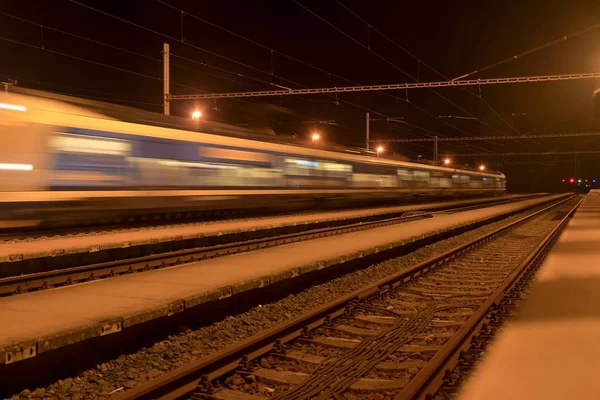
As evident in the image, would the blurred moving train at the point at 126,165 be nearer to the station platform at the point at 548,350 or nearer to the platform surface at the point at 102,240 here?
the platform surface at the point at 102,240

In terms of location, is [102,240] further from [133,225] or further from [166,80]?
[166,80]

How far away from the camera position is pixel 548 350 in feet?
19.8

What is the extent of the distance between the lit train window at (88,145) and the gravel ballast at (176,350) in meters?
6.71

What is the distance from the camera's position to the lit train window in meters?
12.9

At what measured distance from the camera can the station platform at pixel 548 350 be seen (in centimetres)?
481

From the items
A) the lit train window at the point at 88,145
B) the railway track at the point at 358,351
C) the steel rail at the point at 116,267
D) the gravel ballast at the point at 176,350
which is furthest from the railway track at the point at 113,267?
the railway track at the point at 358,351

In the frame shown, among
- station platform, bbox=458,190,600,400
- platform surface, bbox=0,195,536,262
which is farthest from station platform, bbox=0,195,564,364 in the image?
station platform, bbox=458,190,600,400

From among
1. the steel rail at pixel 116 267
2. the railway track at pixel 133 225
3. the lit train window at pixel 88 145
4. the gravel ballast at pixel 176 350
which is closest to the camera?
the gravel ballast at pixel 176 350

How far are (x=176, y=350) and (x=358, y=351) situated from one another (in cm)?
195

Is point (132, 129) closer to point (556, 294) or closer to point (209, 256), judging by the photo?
point (209, 256)

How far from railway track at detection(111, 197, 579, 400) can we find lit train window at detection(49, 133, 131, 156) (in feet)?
25.5

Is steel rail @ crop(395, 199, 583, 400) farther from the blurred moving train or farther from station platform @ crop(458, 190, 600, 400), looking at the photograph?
the blurred moving train

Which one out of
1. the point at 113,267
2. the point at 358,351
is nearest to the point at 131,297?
the point at 358,351

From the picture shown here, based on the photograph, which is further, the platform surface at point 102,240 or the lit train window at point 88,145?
the lit train window at point 88,145
